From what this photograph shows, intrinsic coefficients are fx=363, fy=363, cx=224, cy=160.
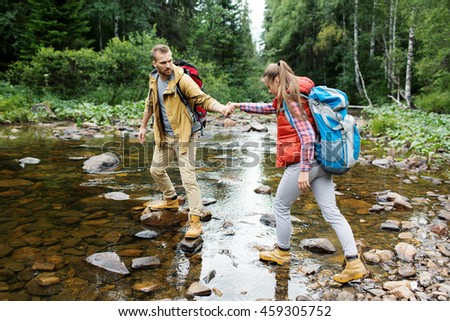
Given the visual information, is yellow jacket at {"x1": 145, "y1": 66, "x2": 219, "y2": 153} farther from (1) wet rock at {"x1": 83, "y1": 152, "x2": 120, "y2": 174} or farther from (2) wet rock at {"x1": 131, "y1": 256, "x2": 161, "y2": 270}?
(1) wet rock at {"x1": 83, "y1": 152, "x2": 120, "y2": 174}

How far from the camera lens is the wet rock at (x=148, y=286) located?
2.88 meters

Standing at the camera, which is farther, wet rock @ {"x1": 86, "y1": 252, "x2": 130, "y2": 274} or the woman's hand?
wet rock @ {"x1": 86, "y1": 252, "x2": 130, "y2": 274}

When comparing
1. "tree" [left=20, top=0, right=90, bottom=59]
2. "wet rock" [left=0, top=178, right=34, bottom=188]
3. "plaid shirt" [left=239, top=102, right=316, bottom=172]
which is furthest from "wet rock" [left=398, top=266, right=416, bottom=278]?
"tree" [left=20, top=0, right=90, bottom=59]

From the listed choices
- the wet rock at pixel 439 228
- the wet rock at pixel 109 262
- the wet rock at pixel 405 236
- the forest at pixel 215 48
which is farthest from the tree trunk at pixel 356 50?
the wet rock at pixel 109 262

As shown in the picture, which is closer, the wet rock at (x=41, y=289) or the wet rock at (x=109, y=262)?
the wet rock at (x=41, y=289)

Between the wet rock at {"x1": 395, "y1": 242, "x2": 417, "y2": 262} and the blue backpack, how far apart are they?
1.24 metres

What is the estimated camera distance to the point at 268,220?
4.40 m

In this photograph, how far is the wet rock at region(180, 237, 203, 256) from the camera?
3.58 m

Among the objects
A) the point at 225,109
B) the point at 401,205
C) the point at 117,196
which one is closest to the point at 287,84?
the point at 225,109

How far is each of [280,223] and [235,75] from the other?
25.9 metres

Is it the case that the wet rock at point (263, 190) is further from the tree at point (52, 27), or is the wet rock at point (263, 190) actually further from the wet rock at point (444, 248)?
the tree at point (52, 27)

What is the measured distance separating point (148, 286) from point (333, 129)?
1933mm

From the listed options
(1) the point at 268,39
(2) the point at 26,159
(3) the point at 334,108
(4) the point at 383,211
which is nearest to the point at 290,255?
(3) the point at 334,108

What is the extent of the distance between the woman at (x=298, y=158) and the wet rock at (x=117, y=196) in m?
2.70
